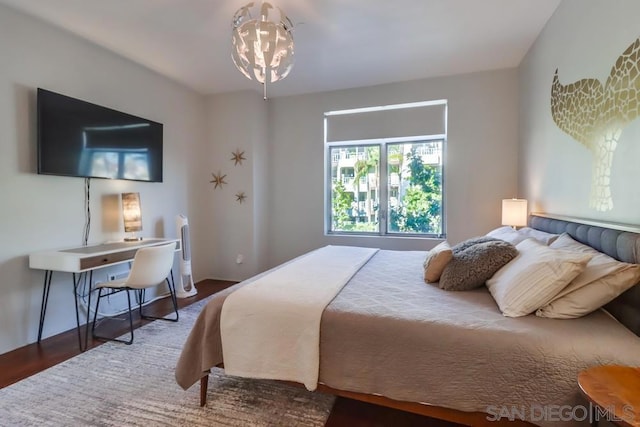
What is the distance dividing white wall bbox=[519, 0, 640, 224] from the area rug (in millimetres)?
2064

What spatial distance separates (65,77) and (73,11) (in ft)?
1.94

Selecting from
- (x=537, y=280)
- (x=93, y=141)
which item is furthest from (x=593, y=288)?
(x=93, y=141)

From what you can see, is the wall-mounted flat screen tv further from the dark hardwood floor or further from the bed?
the bed

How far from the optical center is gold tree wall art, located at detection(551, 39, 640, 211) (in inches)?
61.6

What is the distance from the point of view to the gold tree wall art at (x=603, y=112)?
5.13 ft

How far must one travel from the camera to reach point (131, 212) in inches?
127

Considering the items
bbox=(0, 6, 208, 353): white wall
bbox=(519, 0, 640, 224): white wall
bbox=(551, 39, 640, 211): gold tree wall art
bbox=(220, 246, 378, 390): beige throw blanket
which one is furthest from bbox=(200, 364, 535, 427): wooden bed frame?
Result: bbox=(0, 6, 208, 353): white wall

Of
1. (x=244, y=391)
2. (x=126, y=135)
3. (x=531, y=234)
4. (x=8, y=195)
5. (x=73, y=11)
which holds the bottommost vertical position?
(x=244, y=391)

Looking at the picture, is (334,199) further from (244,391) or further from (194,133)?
(244,391)

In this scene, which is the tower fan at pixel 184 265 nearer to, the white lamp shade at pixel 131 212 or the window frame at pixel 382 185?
the white lamp shade at pixel 131 212

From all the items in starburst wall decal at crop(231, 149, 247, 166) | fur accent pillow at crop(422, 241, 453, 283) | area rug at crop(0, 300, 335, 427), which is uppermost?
starburst wall decal at crop(231, 149, 247, 166)

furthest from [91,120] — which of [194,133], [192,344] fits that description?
[192,344]

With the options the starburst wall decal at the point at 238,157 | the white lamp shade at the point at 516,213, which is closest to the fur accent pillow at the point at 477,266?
the white lamp shade at the point at 516,213

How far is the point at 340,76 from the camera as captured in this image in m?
3.83
